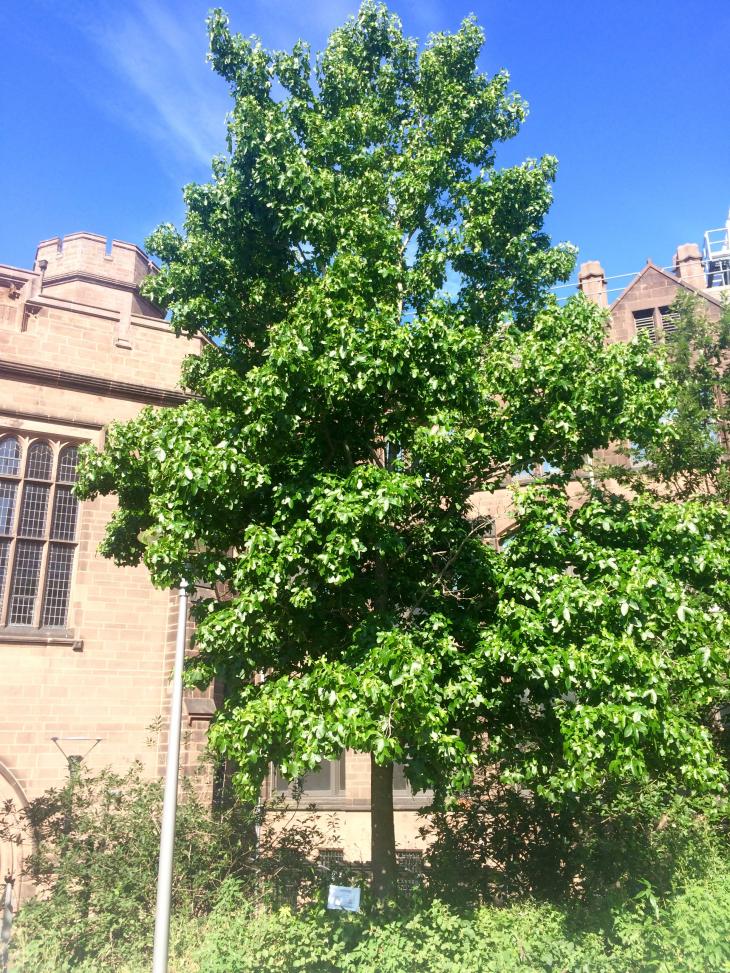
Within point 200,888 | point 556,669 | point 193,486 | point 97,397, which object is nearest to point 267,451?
point 193,486

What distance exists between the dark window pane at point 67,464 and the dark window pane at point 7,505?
0.97 m

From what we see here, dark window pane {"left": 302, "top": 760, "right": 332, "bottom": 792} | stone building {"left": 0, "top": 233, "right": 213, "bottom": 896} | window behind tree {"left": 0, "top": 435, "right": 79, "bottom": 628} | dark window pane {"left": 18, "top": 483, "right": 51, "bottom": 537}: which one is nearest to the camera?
stone building {"left": 0, "top": 233, "right": 213, "bottom": 896}

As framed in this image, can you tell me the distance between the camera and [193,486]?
29.8 ft

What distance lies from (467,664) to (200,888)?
20.4ft

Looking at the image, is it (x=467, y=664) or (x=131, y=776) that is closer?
(x=467, y=664)

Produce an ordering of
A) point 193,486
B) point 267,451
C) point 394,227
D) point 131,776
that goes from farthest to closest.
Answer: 1. point 131,776
2. point 394,227
3. point 267,451
4. point 193,486

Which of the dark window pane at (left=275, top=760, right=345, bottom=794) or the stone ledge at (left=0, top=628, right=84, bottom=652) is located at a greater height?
the stone ledge at (left=0, top=628, right=84, bottom=652)

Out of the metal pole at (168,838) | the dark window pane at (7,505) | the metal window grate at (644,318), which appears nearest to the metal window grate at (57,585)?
the dark window pane at (7,505)

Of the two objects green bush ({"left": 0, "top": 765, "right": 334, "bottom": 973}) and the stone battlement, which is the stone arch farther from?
the stone battlement

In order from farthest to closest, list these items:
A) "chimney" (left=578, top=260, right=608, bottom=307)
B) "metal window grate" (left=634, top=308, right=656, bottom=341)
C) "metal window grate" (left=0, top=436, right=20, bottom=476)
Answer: "chimney" (left=578, top=260, right=608, bottom=307)
"metal window grate" (left=634, top=308, right=656, bottom=341)
"metal window grate" (left=0, top=436, right=20, bottom=476)

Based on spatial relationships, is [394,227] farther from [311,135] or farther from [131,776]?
[131,776]

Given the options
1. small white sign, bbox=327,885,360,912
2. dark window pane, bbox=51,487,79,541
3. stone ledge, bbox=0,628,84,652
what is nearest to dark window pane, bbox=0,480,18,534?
dark window pane, bbox=51,487,79,541

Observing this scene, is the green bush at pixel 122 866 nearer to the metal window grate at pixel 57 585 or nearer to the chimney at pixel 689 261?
the metal window grate at pixel 57 585

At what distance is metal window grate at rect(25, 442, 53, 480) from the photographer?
17.5 meters
